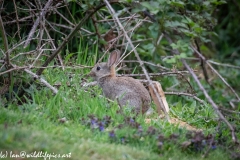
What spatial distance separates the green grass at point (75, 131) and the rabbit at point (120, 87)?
0.54 m

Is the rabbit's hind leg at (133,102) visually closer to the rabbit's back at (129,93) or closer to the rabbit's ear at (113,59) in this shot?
the rabbit's back at (129,93)

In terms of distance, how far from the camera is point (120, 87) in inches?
317

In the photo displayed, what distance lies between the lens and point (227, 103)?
1056 centimetres

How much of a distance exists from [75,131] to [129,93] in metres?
1.94

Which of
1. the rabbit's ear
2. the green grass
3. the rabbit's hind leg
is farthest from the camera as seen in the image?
the rabbit's ear

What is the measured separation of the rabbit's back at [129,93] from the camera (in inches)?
304

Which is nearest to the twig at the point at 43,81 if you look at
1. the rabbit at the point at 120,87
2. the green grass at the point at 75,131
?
the green grass at the point at 75,131

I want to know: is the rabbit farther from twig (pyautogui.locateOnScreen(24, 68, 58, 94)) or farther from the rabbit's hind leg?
twig (pyautogui.locateOnScreen(24, 68, 58, 94))

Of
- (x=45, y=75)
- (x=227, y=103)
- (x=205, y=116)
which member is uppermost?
(x=45, y=75)

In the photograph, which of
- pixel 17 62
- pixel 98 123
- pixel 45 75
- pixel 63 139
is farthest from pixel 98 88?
pixel 63 139

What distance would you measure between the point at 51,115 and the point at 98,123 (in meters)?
0.69

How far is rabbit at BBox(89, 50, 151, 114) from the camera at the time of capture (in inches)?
305

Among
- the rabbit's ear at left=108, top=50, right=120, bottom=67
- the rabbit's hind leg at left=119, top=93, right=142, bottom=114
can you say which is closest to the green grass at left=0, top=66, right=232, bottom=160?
the rabbit's hind leg at left=119, top=93, right=142, bottom=114

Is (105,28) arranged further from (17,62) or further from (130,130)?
(130,130)
